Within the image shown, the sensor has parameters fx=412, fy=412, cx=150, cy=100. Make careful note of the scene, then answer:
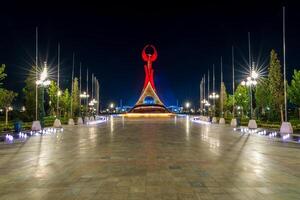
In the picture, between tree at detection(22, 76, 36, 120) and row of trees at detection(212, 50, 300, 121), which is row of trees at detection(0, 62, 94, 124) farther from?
row of trees at detection(212, 50, 300, 121)

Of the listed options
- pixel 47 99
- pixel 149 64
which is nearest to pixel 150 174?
pixel 47 99

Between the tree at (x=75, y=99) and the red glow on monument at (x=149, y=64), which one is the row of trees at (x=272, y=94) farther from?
the red glow on monument at (x=149, y=64)

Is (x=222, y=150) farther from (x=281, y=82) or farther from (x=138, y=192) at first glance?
(x=281, y=82)

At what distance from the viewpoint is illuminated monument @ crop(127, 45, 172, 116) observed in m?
101

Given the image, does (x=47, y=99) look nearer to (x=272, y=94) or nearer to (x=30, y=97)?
(x=30, y=97)

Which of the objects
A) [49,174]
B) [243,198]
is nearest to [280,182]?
[243,198]

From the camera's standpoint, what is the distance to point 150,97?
4574 inches

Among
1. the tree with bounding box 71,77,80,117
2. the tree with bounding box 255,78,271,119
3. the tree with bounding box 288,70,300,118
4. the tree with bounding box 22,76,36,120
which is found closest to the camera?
the tree with bounding box 22,76,36,120

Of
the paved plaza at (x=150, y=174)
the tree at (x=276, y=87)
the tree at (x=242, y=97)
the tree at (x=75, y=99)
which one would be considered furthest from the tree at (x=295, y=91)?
the paved plaza at (x=150, y=174)

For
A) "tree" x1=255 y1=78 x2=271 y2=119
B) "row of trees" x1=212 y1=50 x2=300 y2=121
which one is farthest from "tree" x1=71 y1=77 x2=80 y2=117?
"tree" x1=255 y1=78 x2=271 y2=119

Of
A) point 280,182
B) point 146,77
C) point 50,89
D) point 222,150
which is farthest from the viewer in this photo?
point 146,77

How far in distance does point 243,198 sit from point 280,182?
7.54ft

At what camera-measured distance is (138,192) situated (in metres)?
9.17

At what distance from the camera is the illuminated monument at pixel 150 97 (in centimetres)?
10056
